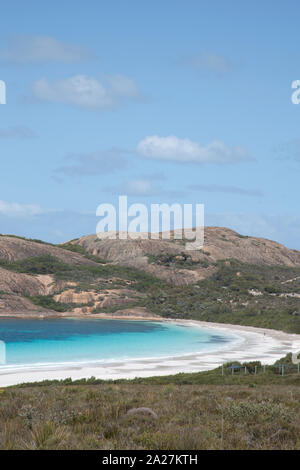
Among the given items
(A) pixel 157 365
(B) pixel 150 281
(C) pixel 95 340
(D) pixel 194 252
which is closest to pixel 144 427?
(A) pixel 157 365

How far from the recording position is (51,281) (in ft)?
338

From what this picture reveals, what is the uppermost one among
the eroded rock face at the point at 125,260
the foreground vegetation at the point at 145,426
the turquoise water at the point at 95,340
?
the eroded rock face at the point at 125,260

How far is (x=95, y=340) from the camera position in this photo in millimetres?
60719

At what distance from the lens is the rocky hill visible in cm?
9238

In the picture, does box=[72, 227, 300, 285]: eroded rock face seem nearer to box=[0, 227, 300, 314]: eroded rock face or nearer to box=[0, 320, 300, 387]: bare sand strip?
box=[0, 227, 300, 314]: eroded rock face

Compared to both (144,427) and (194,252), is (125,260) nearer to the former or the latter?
(194,252)

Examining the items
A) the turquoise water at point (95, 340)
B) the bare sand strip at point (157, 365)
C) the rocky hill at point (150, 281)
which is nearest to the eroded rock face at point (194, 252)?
the rocky hill at point (150, 281)

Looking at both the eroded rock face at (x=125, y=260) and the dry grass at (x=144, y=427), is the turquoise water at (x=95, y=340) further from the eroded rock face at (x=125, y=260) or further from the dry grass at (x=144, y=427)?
the dry grass at (x=144, y=427)

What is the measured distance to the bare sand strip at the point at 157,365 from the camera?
33906 mm

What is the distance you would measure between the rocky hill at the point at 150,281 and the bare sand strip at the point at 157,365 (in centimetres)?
1921

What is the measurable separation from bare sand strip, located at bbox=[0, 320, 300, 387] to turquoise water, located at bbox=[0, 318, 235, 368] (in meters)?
2.82

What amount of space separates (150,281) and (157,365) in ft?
248

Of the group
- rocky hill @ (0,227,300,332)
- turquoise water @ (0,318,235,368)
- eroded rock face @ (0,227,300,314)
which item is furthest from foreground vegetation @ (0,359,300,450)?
eroded rock face @ (0,227,300,314)
